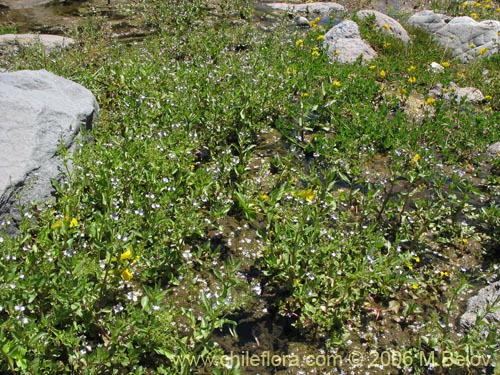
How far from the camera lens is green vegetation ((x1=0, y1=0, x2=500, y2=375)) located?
3793mm

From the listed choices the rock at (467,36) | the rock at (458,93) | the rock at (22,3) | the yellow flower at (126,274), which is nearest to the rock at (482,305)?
the yellow flower at (126,274)

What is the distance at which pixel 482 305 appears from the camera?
179 inches

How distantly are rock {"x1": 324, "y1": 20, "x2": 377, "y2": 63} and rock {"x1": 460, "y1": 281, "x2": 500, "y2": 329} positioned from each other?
19.9 feet

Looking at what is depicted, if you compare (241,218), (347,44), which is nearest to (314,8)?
(347,44)

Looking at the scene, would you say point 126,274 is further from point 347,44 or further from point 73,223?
point 347,44

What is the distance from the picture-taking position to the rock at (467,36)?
11328 millimetres

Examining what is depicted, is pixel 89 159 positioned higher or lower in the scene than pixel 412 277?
higher

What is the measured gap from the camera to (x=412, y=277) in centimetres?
498

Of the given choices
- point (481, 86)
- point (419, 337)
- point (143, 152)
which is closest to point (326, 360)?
point (419, 337)

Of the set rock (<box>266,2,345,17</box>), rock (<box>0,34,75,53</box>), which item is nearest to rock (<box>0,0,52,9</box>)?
rock (<box>0,34,75,53</box>)

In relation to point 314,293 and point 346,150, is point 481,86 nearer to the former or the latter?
point 346,150

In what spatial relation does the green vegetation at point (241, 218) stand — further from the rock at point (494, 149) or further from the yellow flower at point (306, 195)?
the rock at point (494, 149)

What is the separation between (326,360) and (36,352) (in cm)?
237

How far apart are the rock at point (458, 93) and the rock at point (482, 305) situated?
15.9 feet
